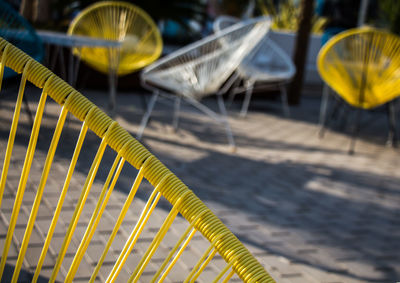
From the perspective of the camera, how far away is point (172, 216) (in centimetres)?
83

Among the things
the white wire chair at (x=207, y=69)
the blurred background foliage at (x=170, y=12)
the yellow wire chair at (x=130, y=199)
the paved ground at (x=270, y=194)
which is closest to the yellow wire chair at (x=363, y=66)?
the paved ground at (x=270, y=194)

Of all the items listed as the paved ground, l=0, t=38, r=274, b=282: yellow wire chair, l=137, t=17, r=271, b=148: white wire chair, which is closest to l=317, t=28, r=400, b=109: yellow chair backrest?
the paved ground

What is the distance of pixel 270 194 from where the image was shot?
281 cm

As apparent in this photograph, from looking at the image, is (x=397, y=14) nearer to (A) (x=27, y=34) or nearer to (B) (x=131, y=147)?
(A) (x=27, y=34)

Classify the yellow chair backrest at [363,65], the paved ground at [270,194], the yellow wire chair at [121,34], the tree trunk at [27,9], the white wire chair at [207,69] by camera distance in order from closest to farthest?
the paved ground at [270,194] → the white wire chair at [207,69] → the yellow chair backrest at [363,65] → the yellow wire chair at [121,34] → the tree trunk at [27,9]

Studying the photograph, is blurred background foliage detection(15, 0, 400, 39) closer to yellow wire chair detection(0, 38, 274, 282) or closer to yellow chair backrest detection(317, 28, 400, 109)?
yellow chair backrest detection(317, 28, 400, 109)

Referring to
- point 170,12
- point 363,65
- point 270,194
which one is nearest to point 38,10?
point 170,12

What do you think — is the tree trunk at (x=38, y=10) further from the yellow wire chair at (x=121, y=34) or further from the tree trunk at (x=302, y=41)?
the tree trunk at (x=302, y=41)

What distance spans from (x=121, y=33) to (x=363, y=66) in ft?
7.31

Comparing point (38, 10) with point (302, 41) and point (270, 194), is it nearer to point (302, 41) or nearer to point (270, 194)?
point (302, 41)

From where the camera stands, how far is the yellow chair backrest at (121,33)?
4.40 meters

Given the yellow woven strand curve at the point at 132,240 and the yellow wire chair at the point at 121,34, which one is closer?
the yellow woven strand curve at the point at 132,240

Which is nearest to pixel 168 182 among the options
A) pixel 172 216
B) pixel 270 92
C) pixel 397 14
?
pixel 172 216

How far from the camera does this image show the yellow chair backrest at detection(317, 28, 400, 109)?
381 centimetres
